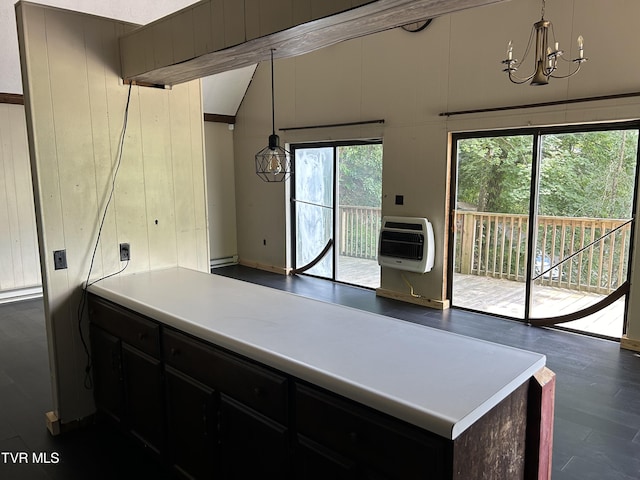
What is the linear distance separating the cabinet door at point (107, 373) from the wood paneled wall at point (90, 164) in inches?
3.3

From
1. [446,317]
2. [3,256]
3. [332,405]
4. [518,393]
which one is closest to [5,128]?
[3,256]

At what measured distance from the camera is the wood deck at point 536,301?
14.1 ft

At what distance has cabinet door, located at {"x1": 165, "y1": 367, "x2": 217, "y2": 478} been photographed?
1.93 metres

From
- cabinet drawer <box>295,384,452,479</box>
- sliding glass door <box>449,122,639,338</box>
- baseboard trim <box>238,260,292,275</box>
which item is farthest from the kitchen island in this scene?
baseboard trim <box>238,260,292,275</box>

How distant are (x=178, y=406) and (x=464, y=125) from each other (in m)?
3.86

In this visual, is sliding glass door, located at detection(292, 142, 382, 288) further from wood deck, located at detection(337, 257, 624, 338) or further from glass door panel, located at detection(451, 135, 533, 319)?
wood deck, located at detection(337, 257, 624, 338)

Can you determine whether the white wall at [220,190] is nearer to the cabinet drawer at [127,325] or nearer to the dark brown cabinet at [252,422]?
the cabinet drawer at [127,325]

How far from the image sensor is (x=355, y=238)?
20.5ft

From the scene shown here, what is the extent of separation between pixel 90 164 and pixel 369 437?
2.20 m

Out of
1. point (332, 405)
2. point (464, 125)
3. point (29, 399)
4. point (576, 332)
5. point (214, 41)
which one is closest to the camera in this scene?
point (332, 405)

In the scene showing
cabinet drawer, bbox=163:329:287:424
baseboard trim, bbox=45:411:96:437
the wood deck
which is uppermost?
cabinet drawer, bbox=163:329:287:424

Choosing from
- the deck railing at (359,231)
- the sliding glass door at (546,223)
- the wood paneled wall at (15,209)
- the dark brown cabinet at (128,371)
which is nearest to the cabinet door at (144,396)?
the dark brown cabinet at (128,371)

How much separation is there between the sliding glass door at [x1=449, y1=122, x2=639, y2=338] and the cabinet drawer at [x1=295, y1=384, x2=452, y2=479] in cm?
370

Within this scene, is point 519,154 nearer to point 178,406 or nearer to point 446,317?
point 446,317
